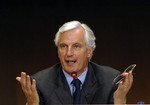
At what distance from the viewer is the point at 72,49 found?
6.77 ft

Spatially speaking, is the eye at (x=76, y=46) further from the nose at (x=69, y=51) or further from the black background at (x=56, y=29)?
the black background at (x=56, y=29)

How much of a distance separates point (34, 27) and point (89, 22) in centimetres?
60

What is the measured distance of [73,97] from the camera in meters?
2.03

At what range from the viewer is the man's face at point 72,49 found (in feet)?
6.75

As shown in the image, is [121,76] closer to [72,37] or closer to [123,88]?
[123,88]

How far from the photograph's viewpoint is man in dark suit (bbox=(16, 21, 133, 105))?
6.77ft

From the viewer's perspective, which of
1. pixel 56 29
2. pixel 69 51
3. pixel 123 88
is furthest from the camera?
pixel 56 29

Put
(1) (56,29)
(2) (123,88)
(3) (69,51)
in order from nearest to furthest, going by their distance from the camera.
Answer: (2) (123,88) < (3) (69,51) < (1) (56,29)

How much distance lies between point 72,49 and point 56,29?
232 centimetres

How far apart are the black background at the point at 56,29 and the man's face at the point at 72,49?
2.11 metres

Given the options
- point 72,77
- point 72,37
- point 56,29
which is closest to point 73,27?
point 72,37

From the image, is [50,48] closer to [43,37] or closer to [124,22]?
[43,37]

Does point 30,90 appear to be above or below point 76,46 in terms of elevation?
below

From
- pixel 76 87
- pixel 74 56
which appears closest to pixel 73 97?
pixel 76 87
